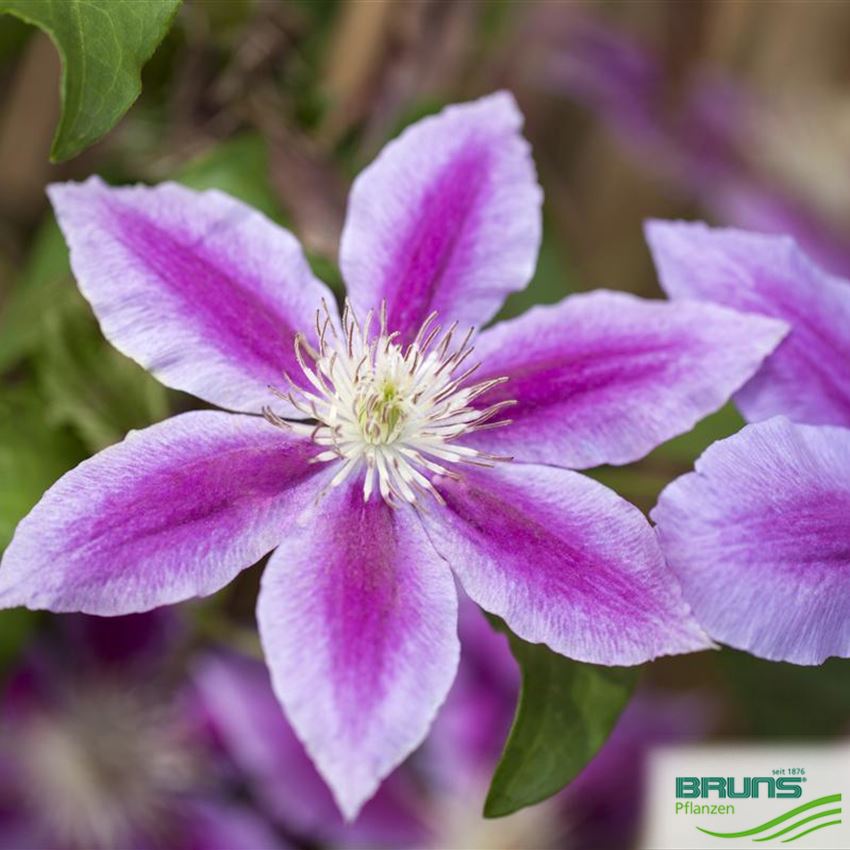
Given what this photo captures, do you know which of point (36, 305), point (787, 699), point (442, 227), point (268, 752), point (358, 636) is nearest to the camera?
point (358, 636)

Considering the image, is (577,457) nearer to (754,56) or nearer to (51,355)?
(51,355)

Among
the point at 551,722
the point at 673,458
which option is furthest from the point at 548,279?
the point at 551,722

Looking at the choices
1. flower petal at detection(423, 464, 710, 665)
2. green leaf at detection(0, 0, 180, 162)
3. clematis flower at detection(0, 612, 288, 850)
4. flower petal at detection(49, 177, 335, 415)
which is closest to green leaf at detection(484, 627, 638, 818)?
flower petal at detection(423, 464, 710, 665)

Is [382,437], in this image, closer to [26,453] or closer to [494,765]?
[26,453]

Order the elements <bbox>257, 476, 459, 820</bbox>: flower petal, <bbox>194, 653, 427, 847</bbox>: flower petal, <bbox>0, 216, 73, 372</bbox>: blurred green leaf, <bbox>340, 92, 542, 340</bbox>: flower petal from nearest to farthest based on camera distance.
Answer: <bbox>257, 476, 459, 820</bbox>: flower petal < <bbox>340, 92, 542, 340</bbox>: flower petal < <bbox>0, 216, 73, 372</bbox>: blurred green leaf < <bbox>194, 653, 427, 847</bbox>: flower petal

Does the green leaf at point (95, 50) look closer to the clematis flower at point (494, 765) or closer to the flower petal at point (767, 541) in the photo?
the flower petal at point (767, 541)

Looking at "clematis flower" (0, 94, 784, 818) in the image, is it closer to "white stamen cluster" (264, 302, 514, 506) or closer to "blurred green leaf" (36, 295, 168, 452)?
"white stamen cluster" (264, 302, 514, 506)

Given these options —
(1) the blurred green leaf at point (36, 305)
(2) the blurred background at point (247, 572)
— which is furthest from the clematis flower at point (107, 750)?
(1) the blurred green leaf at point (36, 305)
